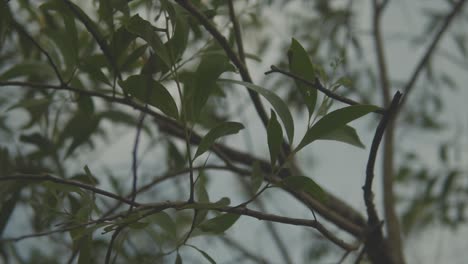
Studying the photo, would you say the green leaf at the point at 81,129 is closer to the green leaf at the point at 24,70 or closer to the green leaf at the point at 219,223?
the green leaf at the point at 24,70

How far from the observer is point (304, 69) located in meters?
0.41

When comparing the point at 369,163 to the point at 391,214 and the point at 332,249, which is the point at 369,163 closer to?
the point at 391,214

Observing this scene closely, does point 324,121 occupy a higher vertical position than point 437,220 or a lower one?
higher

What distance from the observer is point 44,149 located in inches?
27.7

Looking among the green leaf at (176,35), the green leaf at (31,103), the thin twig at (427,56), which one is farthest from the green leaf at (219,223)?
the thin twig at (427,56)

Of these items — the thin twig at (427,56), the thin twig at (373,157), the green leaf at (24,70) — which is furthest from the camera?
the thin twig at (427,56)

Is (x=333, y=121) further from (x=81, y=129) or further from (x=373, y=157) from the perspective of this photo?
(x=81, y=129)

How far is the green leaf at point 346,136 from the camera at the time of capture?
0.44 meters

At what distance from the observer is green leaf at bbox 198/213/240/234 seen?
1.36 ft

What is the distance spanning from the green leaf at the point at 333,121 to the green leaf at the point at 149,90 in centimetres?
10

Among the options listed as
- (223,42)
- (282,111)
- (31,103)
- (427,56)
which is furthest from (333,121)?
(427,56)

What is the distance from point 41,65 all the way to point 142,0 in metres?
0.13

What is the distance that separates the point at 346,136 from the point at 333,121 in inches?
2.2

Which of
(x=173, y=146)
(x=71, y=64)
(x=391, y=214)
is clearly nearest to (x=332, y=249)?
(x=391, y=214)
